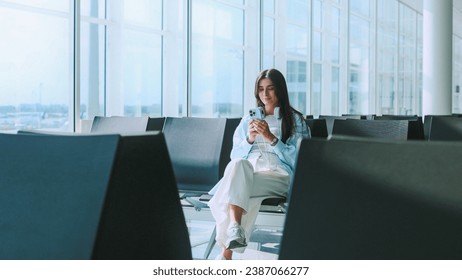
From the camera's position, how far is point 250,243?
17.5 ft

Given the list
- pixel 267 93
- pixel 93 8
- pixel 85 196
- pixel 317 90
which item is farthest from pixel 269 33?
pixel 85 196

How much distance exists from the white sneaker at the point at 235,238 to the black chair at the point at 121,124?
52.7 inches

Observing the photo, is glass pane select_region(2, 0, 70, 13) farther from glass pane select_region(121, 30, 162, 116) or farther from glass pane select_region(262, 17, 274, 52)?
glass pane select_region(262, 17, 274, 52)

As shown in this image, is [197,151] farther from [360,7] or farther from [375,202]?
[360,7]

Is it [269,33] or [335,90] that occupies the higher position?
[269,33]

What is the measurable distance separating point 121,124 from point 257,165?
116 centimetres

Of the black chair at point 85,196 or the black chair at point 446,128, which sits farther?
the black chair at point 446,128

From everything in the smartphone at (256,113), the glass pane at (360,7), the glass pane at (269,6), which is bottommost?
the smartphone at (256,113)

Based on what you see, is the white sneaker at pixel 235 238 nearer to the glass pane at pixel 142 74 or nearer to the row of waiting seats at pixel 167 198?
the row of waiting seats at pixel 167 198

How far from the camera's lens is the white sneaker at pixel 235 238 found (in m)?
3.37

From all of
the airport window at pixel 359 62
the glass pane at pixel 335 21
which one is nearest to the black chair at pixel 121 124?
the glass pane at pixel 335 21
